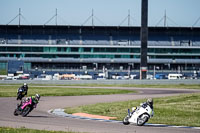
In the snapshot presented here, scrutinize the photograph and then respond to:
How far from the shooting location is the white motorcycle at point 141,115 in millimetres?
20938

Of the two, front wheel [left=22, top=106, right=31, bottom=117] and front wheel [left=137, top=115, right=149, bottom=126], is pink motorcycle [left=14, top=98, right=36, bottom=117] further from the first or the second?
front wheel [left=137, top=115, right=149, bottom=126]

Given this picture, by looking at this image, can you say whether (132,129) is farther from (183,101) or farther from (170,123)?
(183,101)

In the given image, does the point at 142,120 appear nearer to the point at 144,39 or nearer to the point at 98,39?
the point at 144,39

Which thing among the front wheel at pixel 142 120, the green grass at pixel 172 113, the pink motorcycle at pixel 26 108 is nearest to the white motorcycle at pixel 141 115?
the front wheel at pixel 142 120

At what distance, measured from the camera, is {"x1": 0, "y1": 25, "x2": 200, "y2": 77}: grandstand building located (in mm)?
116312

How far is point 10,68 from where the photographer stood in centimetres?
10369

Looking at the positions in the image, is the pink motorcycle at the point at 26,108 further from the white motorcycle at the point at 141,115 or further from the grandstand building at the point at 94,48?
the grandstand building at the point at 94,48

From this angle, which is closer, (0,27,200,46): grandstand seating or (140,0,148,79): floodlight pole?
(140,0,148,79): floodlight pole

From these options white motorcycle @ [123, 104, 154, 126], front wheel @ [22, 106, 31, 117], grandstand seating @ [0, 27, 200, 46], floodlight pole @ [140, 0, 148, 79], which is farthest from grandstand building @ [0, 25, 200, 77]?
white motorcycle @ [123, 104, 154, 126]

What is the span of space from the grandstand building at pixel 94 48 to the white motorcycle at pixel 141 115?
90.8 meters

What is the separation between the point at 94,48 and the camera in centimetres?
11712

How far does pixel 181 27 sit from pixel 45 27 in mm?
36176

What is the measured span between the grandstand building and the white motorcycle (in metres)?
90.8

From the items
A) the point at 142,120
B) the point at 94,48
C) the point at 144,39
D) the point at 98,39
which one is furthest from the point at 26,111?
the point at 98,39
